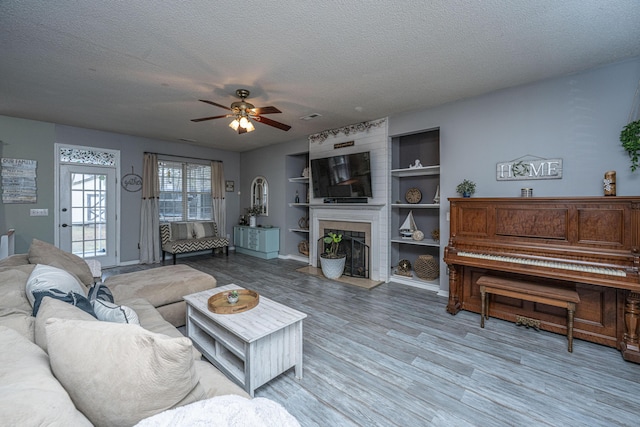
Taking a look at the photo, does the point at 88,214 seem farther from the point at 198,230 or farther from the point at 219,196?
the point at 219,196

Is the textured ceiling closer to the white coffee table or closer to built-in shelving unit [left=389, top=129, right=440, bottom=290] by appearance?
built-in shelving unit [left=389, top=129, right=440, bottom=290]

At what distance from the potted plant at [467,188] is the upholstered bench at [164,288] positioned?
317cm

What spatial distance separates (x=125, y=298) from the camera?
245 centimetres

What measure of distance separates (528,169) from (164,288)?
409 centimetres

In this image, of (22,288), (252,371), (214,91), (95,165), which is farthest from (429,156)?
(95,165)

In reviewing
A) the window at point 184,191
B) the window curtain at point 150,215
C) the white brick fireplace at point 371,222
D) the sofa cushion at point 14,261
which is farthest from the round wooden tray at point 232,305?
the window at point 184,191

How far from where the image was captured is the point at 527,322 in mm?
2758

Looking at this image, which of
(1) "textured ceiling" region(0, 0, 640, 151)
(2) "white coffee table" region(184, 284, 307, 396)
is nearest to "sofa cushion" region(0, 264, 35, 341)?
(2) "white coffee table" region(184, 284, 307, 396)

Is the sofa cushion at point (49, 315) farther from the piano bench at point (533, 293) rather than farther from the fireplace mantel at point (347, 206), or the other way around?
the fireplace mantel at point (347, 206)

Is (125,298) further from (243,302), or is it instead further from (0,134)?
(0,134)

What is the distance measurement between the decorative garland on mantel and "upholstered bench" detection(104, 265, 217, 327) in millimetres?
3304

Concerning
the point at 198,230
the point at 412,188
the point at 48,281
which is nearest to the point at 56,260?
the point at 48,281

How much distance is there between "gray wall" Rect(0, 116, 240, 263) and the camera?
4348 millimetres

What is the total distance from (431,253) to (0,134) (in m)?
7.06
